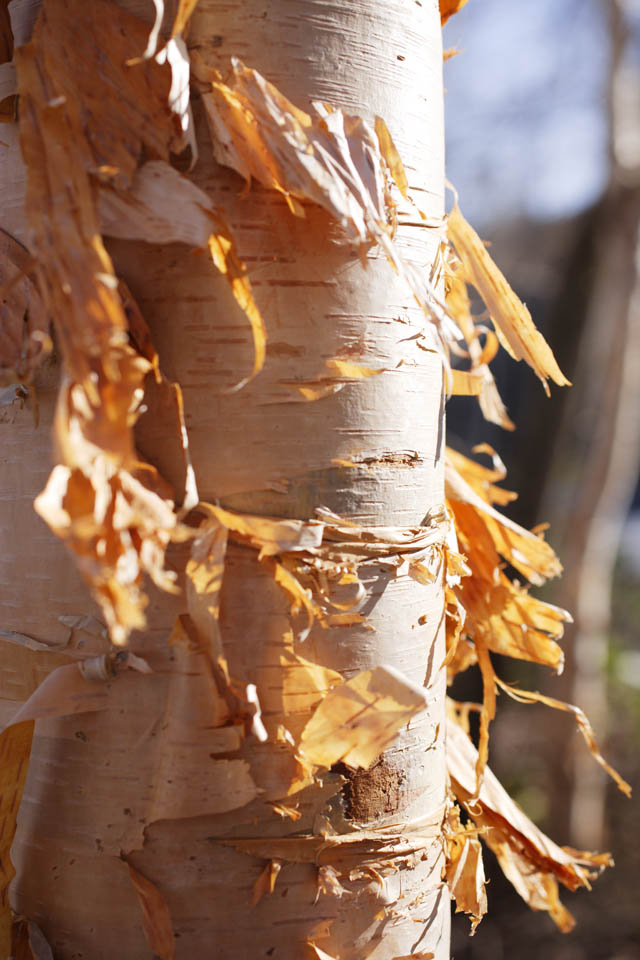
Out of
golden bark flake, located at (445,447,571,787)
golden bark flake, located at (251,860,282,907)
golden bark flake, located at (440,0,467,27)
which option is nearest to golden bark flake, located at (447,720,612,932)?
golden bark flake, located at (445,447,571,787)

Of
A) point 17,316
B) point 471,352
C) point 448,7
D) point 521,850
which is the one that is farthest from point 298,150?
point 521,850

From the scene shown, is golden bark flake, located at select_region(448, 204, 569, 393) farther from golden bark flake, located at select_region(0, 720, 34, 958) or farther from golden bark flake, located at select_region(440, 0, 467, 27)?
golden bark flake, located at select_region(0, 720, 34, 958)

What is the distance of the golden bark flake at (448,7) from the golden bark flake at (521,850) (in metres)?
0.77

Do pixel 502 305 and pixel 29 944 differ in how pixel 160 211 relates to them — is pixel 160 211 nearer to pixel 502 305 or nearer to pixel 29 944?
pixel 502 305

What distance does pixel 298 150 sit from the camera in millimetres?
580

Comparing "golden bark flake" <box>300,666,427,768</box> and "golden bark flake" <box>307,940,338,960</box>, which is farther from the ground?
"golden bark flake" <box>300,666,427,768</box>

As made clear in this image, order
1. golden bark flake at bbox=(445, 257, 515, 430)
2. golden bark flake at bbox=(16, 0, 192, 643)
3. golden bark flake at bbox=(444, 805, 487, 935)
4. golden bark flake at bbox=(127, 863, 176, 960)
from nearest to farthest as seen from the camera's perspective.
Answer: golden bark flake at bbox=(16, 0, 192, 643) → golden bark flake at bbox=(127, 863, 176, 960) → golden bark flake at bbox=(444, 805, 487, 935) → golden bark flake at bbox=(445, 257, 515, 430)

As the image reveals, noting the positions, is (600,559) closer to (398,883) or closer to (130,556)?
(398,883)

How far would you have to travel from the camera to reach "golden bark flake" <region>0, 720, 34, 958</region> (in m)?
0.62

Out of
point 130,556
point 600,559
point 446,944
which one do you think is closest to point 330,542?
point 130,556

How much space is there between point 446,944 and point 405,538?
0.37 meters

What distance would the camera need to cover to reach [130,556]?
Result: 1.64 ft

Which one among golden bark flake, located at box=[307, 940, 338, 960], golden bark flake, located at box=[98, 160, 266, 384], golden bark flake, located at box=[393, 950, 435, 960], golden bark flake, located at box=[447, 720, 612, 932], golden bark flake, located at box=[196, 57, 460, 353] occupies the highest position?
golden bark flake, located at box=[196, 57, 460, 353]

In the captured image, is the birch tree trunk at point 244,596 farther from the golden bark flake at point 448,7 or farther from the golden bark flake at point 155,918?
the golden bark flake at point 448,7
